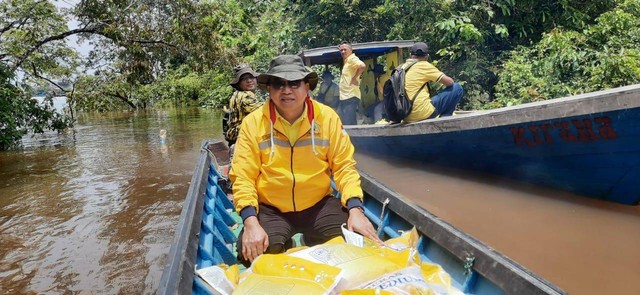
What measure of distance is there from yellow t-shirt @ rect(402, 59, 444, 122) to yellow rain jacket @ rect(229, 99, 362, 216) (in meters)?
3.39

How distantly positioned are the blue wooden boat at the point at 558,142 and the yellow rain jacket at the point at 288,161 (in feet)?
7.89

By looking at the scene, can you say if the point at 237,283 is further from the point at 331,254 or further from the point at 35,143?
the point at 35,143

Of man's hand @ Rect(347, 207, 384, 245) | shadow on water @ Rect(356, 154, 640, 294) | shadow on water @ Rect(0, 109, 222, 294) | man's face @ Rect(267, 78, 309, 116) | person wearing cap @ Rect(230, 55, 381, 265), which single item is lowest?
shadow on water @ Rect(0, 109, 222, 294)

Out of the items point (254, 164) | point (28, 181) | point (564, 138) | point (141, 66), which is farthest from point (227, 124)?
point (141, 66)

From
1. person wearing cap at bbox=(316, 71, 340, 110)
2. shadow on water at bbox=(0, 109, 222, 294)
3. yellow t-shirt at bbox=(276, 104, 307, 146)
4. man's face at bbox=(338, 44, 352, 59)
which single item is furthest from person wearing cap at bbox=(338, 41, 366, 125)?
yellow t-shirt at bbox=(276, 104, 307, 146)

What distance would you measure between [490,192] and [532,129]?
101cm

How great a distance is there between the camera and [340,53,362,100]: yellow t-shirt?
6.75 meters

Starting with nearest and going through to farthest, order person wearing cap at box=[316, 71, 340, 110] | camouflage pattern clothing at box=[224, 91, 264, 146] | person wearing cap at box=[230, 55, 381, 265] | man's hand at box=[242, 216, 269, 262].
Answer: man's hand at box=[242, 216, 269, 262] < person wearing cap at box=[230, 55, 381, 265] < camouflage pattern clothing at box=[224, 91, 264, 146] < person wearing cap at box=[316, 71, 340, 110]

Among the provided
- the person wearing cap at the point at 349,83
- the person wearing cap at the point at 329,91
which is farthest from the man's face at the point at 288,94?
the person wearing cap at the point at 329,91

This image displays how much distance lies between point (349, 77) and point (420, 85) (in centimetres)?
150

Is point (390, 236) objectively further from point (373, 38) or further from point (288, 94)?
point (373, 38)

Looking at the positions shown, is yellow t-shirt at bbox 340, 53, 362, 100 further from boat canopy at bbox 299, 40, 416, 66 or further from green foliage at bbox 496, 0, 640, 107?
green foliage at bbox 496, 0, 640, 107

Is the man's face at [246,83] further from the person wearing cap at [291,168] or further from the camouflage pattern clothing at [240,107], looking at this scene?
the person wearing cap at [291,168]

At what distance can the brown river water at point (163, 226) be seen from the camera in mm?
3453
